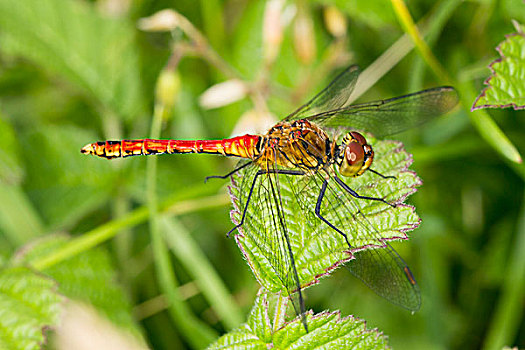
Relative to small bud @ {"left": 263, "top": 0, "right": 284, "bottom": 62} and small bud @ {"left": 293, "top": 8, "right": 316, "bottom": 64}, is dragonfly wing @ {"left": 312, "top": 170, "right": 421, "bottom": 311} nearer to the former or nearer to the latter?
small bud @ {"left": 263, "top": 0, "right": 284, "bottom": 62}

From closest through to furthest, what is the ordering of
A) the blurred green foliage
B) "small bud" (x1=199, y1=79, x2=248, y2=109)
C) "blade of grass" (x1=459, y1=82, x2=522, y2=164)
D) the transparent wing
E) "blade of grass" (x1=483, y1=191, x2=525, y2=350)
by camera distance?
1. the transparent wing
2. "blade of grass" (x1=459, y1=82, x2=522, y2=164)
3. "blade of grass" (x1=483, y1=191, x2=525, y2=350)
4. the blurred green foliage
5. "small bud" (x1=199, y1=79, x2=248, y2=109)

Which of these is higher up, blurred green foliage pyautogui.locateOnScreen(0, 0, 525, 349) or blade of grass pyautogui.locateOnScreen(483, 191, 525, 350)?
blurred green foliage pyautogui.locateOnScreen(0, 0, 525, 349)

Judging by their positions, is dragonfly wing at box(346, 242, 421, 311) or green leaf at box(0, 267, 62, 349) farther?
green leaf at box(0, 267, 62, 349)

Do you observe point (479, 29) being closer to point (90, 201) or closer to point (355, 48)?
point (355, 48)

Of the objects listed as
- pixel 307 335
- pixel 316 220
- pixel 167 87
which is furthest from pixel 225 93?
pixel 307 335

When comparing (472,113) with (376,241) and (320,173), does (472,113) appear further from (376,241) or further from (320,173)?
(376,241)

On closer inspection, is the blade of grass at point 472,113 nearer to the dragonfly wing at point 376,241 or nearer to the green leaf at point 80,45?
the dragonfly wing at point 376,241

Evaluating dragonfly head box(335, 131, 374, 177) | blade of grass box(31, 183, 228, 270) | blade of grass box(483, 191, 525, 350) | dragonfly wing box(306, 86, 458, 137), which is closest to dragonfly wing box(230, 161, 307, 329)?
dragonfly head box(335, 131, 374, 177)

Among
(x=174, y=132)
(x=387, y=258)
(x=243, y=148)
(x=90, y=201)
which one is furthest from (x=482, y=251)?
(x=90, y=201)
